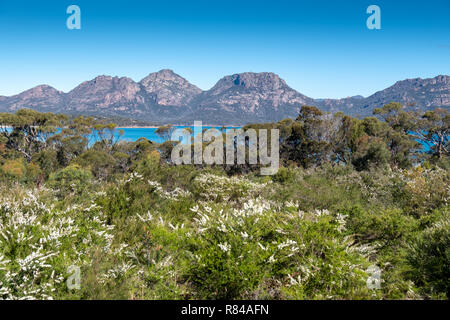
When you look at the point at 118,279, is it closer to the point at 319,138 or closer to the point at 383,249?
the point at 383,249

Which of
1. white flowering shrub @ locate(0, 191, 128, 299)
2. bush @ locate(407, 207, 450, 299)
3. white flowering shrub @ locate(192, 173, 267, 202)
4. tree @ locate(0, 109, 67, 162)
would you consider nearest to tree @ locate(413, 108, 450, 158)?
white flowering shrub @ locate(192, 173, 267, 202)

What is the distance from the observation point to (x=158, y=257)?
4203 millimetres

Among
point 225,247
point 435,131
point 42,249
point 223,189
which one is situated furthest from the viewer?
point 435,131

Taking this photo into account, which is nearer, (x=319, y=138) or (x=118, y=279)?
(x=118, y=279)

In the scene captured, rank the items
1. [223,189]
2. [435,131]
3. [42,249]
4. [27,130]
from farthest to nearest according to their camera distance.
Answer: [27,130] → [435,131] → [223,189] → [42,249]

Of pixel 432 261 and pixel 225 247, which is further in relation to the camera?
pixel 432 261

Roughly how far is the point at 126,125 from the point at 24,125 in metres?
89.2

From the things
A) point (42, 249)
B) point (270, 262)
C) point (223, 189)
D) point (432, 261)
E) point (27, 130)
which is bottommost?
point (223, 189)

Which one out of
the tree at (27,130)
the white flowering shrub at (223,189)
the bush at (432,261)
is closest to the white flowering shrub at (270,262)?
the bush at (432,261)

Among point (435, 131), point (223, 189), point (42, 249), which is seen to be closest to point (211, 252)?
point (42, 249)

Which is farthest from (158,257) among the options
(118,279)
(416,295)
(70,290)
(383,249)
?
(383,249)

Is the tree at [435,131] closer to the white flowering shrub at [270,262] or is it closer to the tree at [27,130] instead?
the white flowering shrub at [270,262]

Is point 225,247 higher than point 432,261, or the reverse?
point 225,247

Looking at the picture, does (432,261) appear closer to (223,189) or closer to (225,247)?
(225,247)
